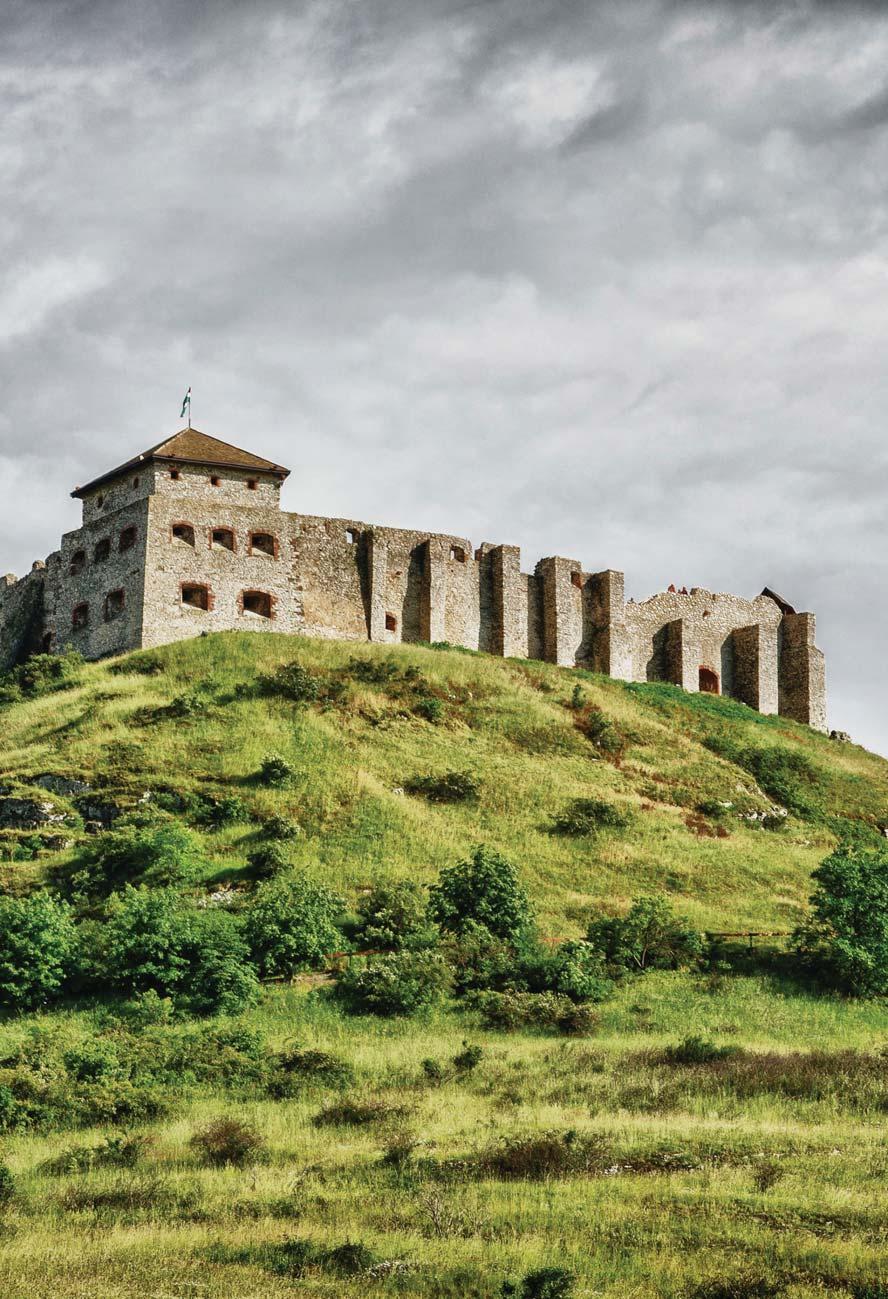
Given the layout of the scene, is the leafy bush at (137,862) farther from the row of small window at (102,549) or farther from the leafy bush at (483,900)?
the row of small window at (102,549)

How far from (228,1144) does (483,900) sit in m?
13.1

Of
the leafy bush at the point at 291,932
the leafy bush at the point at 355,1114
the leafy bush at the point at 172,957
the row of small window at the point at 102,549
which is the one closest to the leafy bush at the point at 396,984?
the leafy bush at the point at 291,932

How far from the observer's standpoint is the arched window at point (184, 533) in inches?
2120

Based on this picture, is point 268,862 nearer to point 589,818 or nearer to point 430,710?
point 589,818

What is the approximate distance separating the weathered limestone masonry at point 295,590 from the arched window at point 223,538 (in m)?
0.06

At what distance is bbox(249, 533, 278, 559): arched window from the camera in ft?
182

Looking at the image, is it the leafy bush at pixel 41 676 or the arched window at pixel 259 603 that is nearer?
the leafy bush at pixel 41 676

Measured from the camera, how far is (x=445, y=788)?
41875 mm

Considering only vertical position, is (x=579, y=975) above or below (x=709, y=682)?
below

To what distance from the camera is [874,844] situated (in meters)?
47.4

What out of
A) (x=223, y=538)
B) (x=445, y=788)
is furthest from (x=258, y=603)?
(x=445, y=788)

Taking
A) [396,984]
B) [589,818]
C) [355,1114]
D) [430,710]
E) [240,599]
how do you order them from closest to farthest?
[355,1114], [396,984], [589,818], [430,710], [240,599]

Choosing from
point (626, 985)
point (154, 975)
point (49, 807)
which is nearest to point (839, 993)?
point (626, 985)

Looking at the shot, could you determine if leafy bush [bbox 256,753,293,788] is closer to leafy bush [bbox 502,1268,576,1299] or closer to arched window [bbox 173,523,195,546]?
arched window [bbox 173,523,195,546]
